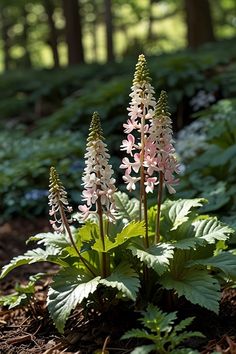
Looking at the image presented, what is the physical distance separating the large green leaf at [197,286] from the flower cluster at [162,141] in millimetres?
551

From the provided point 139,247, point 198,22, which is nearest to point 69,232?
point 139,247

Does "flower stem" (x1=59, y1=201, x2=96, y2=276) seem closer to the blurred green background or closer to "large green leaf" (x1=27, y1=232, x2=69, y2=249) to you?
"large green leaf" (x1=27, y1=232, x2=69, y2=249)

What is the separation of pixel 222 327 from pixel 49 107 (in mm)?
8480

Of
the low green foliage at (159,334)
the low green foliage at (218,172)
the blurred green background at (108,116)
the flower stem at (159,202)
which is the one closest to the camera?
the low green foliage at (159,334)

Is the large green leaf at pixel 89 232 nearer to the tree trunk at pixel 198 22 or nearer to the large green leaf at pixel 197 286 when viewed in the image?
the large green leaf at pixel 197 286

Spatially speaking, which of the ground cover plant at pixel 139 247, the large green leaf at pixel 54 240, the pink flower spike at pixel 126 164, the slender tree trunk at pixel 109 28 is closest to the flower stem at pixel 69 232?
the ground cover plant at pixel 139 247

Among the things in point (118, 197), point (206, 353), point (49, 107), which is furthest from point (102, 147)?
point (49, 107)

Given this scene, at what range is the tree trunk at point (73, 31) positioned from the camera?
13.0 m

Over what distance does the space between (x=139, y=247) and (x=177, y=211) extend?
43 cm

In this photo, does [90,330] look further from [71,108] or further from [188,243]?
[71,108]

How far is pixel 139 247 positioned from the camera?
106 inches

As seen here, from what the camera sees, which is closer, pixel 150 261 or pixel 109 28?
pixel 150 261

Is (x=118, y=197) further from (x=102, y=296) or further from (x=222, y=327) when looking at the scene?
(x=222, y=327)

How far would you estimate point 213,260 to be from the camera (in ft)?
8.85
